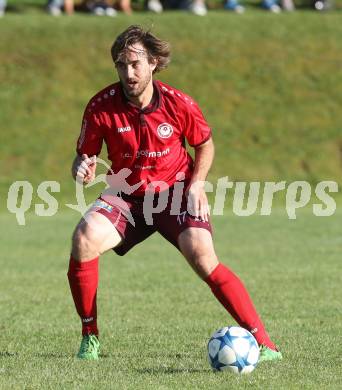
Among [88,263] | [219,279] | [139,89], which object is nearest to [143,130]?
[139,89]

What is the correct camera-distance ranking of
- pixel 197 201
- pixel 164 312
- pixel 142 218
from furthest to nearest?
1. pixel 164 312
2. pixel 142 218
3. pixel 197 201

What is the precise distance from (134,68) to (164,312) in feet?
10.9

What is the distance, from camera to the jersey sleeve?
6895 millimetres

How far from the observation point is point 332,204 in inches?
905

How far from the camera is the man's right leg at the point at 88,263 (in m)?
6.80

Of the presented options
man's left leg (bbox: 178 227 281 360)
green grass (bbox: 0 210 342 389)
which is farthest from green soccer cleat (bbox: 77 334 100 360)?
man's left leg (bbox: 178 227 281 360)

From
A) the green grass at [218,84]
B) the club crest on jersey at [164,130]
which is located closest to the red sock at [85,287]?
the club crest on jersey at [164,130]

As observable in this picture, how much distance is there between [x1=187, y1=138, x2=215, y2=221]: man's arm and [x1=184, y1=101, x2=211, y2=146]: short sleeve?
0.15ft

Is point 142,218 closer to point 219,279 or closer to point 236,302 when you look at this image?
point 219,279

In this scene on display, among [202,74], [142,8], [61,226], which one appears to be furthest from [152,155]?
[142,8]

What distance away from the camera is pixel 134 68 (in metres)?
6.70

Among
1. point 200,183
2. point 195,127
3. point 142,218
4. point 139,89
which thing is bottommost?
point 142,218

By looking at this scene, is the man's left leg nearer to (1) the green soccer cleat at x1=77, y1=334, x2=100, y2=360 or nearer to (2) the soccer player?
(2) the soccer player

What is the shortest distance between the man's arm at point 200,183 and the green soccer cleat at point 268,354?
942mm
